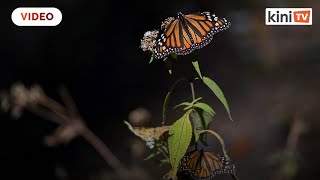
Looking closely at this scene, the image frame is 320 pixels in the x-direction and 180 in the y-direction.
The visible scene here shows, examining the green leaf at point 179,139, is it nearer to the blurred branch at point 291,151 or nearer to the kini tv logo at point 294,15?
the blurred branch at point 291,151

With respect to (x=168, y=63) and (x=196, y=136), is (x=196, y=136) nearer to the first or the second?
(x=196, y=136)

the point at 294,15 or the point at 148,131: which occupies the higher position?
the point at 294,15

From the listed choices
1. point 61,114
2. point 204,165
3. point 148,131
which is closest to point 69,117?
point 61,114

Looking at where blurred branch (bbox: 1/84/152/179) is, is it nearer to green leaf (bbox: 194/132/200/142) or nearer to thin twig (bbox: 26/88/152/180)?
thin twig (bbox: 26/88/152/180)

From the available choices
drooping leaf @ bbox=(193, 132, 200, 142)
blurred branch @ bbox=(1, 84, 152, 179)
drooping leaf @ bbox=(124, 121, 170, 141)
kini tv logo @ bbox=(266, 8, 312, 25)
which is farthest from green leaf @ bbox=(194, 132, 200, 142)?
kini tv logo @ bbox=(266, 8, 312, 25)

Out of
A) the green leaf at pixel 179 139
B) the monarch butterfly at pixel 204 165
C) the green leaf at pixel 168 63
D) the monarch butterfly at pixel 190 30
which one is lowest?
the monarch butterfly at pixel 204 165

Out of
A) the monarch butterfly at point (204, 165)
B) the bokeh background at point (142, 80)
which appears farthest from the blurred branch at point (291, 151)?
the monarch butterfly at point (204, 165)

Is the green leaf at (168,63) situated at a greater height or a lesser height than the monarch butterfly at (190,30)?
lesser
